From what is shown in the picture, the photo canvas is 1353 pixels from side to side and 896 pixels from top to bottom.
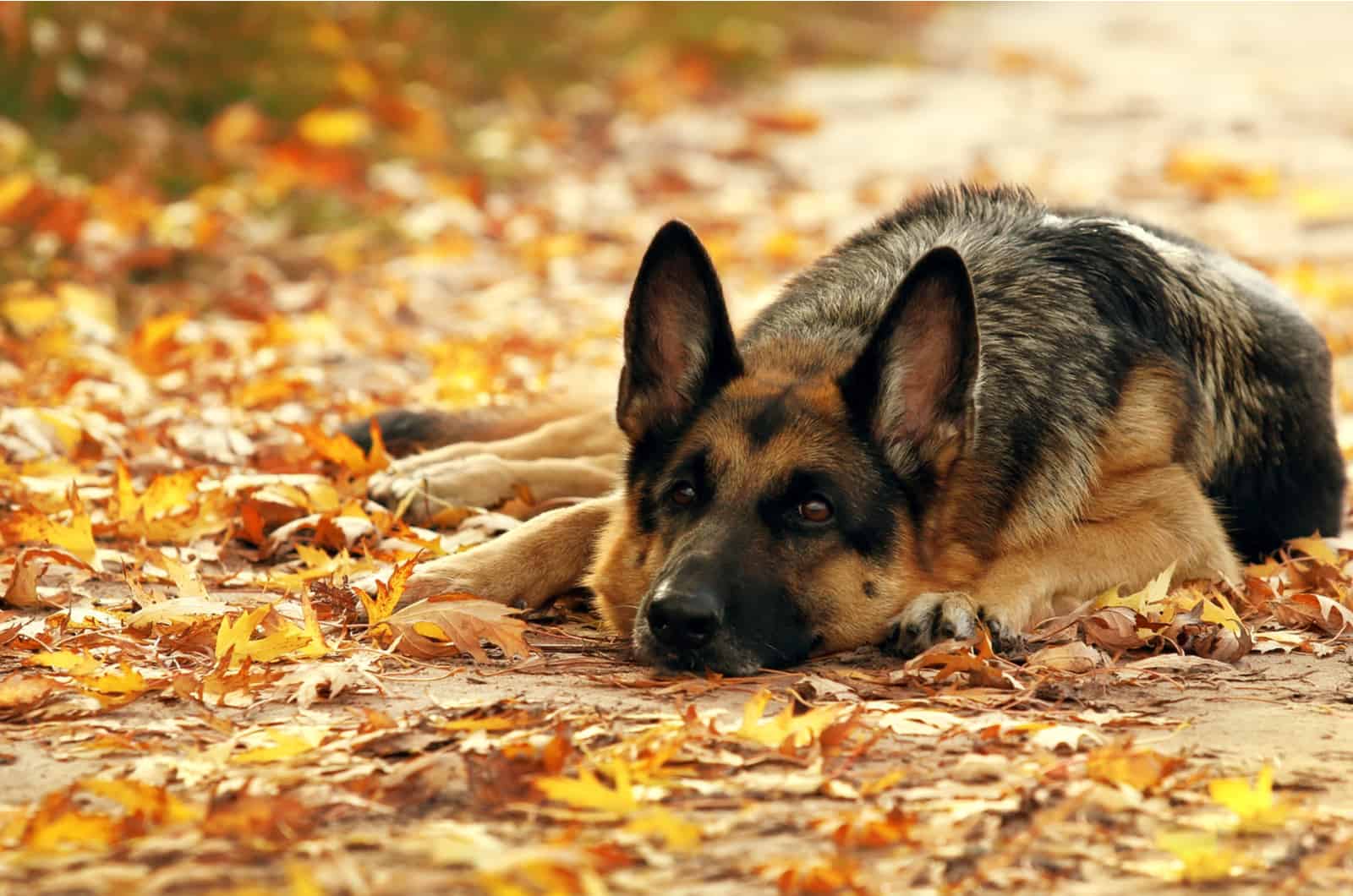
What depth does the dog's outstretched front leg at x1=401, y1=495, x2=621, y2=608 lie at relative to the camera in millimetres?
5219

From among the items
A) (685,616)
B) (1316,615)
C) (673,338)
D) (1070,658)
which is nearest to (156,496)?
(673,338)

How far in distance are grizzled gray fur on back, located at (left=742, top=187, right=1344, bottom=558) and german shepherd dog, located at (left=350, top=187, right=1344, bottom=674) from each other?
0.01 metres

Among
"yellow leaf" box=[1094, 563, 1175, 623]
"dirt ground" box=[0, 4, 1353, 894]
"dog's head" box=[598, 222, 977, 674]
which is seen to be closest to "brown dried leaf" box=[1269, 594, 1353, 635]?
"dirt ground" box=[0, 4, 1353, 894]

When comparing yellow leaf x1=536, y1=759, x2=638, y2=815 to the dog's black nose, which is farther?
the dog's black nose

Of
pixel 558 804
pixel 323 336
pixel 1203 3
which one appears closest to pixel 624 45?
pixel 323 336

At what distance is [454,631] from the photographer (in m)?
4.69

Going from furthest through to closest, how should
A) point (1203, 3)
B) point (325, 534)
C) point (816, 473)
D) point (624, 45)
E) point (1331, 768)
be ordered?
point (1203, 3) < point (624, 45) < point (325, 534) < point (816, 473) < point (1331, 768)

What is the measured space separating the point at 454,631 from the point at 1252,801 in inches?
90.2

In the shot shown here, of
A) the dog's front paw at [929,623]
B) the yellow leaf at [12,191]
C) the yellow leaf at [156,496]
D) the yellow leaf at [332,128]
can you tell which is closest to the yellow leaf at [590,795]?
the dog's front paw at [929,623]

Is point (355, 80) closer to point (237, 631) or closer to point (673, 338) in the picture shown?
point (673, 338)

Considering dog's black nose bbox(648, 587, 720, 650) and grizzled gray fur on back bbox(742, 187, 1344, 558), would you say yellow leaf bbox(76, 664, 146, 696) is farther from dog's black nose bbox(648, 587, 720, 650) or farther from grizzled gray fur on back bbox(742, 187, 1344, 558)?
grizzled gray fur on back bbox(742, 187, 1344, 558)

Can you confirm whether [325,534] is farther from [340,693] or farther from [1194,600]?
[1194,600]

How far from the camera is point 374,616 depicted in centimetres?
486

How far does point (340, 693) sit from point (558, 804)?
1043 mm
